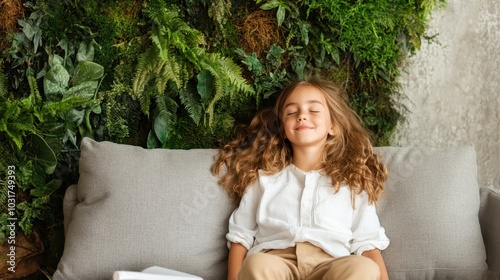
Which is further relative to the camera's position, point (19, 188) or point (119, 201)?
point (19, 188)

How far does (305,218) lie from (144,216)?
69 cm

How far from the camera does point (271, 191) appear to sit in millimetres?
2744

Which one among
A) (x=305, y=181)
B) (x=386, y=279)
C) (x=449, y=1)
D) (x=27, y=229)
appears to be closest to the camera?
(x=386, y=279)

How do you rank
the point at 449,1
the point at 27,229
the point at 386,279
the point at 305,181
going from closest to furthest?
the point at 386,279 → the point at 305,181 → the point at 27,229 → the point at 449,1

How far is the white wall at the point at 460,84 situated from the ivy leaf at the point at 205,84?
1039 mm

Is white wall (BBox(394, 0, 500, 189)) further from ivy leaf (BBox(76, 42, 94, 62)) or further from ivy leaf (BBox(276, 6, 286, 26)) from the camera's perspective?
ivy leaf (BBox(76, 42, 94, 62))

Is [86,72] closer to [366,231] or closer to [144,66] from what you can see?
[144,66]

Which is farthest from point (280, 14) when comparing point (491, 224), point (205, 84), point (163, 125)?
point (491, 224)

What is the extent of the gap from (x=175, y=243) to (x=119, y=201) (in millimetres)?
304

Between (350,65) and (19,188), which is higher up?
(350,65)

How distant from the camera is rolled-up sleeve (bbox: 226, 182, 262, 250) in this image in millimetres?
2672

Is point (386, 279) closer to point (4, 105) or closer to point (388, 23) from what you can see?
point (388, 23)

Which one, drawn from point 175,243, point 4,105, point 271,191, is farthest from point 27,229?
point 271,191

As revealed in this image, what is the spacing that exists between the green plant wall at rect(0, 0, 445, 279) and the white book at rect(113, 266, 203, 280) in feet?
2.75
